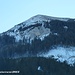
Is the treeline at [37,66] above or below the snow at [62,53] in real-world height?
above

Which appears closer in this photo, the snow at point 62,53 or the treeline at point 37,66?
the treeline at point 37,66

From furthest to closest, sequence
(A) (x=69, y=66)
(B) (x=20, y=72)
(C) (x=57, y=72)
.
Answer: (A) (x=69, y=66) → (C) (x=57, y=72) → (B) (x=20, y=72)

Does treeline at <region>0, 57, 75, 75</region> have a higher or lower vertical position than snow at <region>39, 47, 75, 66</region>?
higher

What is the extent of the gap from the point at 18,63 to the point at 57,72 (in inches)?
852

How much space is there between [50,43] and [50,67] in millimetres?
44470

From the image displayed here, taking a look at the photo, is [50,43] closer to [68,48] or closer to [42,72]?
[68,48]

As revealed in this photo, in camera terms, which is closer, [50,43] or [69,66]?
[69,66]

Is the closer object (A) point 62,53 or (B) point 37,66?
(B) point 37,66

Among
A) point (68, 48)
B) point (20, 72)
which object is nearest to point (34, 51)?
point (68, 48)

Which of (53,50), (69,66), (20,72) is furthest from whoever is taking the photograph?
(53,50)

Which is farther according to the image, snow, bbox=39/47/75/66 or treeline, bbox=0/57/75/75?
snow, bbox=39/47/75/66

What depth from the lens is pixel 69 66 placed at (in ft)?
529

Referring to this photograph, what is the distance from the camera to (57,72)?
14800cm

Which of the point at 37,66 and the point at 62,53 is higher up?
the point at 37,66
